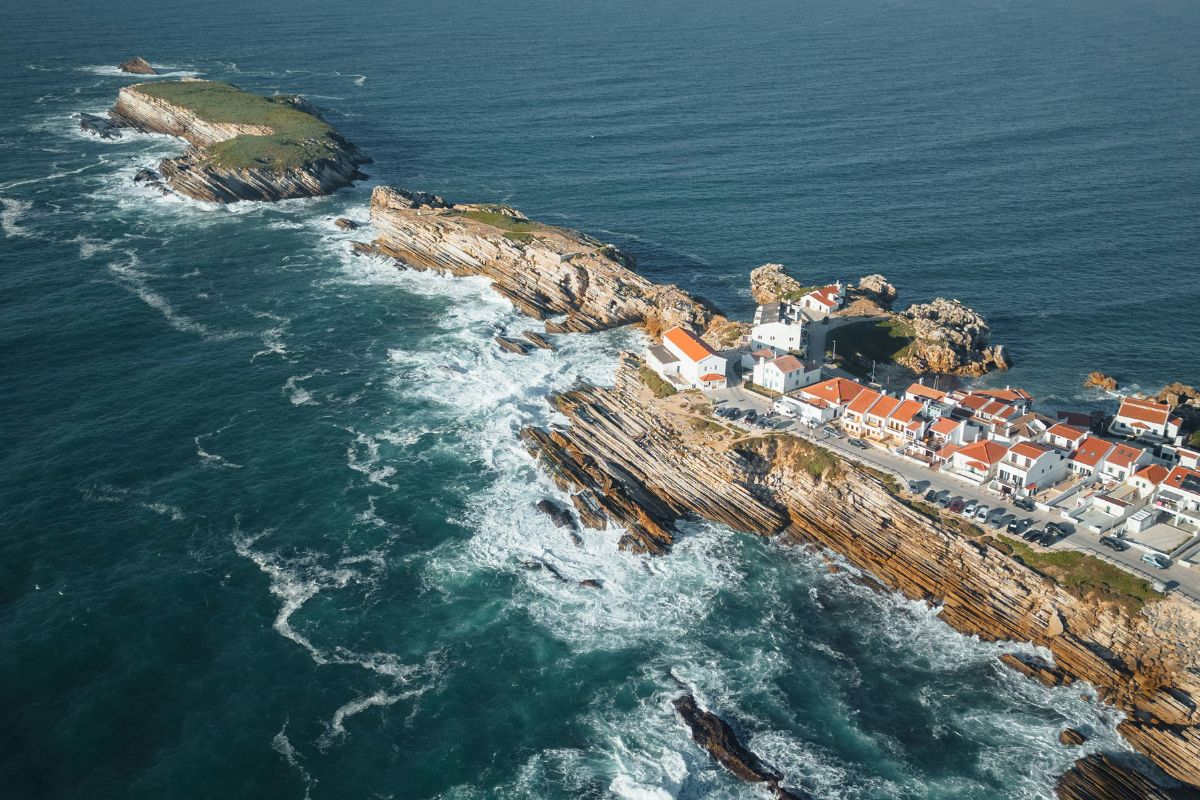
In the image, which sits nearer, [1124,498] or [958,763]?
[958,763]

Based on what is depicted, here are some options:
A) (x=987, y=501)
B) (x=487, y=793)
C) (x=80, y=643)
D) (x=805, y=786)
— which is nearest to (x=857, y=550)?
(x=987, y=501)

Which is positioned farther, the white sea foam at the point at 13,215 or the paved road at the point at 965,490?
the white sea foam at the point at 13,215

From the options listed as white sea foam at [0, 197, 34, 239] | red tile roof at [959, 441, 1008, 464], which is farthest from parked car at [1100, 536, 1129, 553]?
white sea foam at [0, 197, 34, 239]

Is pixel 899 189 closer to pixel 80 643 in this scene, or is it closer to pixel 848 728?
pixel 848 728

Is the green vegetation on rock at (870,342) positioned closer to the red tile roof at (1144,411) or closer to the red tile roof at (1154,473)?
the red tile roof at (1144,411)

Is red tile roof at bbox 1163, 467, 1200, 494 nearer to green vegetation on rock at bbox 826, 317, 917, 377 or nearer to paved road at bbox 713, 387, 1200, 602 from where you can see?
paved road at bbox 713, 387, 1200, 602

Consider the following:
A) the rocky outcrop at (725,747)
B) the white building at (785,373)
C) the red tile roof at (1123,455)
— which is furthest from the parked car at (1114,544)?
the rocky outcrop at (725,747)
